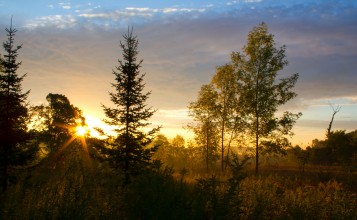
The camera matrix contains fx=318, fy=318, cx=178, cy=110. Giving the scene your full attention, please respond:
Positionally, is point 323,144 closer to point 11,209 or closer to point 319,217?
point 319,217

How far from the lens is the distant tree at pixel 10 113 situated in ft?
57.5

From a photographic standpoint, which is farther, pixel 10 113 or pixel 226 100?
pixel 226 100

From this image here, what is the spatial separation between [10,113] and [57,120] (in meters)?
25.3

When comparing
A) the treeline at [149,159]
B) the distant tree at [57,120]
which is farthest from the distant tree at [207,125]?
the distant tree at [57,120]

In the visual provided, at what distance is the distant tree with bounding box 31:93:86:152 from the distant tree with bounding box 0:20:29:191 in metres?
21.3

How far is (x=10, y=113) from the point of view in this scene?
1767 cm

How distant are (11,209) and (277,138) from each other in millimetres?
26979

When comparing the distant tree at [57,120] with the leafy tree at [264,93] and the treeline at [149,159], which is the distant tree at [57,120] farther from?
the leafy tree at [264,93]

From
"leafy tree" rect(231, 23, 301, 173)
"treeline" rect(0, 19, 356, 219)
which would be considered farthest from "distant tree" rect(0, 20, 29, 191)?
"leafy tree" rect(231, 23, 301, 173)

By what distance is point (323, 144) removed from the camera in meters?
48.9

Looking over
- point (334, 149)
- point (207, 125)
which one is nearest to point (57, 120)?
point (207, 125)

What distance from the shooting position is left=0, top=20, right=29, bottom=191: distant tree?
17531mm

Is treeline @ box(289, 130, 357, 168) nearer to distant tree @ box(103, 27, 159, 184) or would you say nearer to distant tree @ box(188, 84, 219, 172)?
distant tree @ box(188, 84, 219, 172)

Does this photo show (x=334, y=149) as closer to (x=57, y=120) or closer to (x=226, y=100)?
(x=226, y=100)
